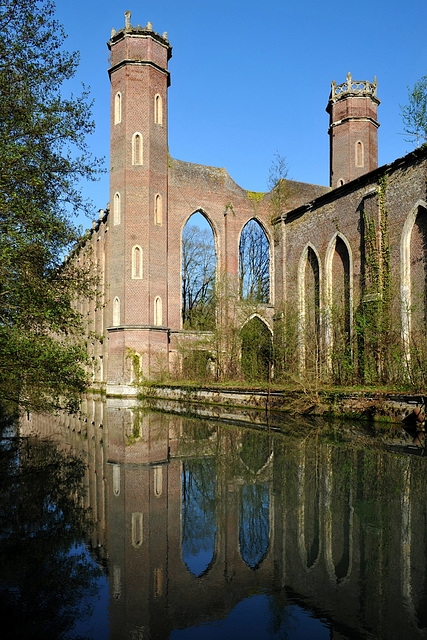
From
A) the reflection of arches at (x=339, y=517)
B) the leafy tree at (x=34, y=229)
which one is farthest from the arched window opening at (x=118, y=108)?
the reflection of arches at (x=339, y=517)

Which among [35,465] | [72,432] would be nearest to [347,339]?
[72,432]

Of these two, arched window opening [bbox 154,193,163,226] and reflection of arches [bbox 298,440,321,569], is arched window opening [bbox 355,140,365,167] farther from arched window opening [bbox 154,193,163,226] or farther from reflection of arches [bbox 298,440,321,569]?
reflection of arches [bbox 298,440,321,569]

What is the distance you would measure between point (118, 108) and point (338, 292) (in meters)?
13.7

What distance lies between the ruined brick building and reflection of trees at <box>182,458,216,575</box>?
12.6 metres

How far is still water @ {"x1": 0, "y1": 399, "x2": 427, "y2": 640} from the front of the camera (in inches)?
118

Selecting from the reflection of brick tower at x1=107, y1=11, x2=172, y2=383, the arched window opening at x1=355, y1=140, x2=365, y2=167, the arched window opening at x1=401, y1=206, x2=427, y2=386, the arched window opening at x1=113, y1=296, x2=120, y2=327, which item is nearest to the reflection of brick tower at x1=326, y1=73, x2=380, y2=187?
the arched window opening at x1=355, y1=140, x2=365, y2=167

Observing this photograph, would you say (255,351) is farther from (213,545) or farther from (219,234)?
(213,545)

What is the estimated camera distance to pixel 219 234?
→ 28859 mm

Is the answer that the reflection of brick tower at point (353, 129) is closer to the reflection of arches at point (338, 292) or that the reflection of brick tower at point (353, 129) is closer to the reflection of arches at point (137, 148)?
the reflection of arches at point (338, 292)

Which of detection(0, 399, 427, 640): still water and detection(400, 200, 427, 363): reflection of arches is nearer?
detection(0, 399, 427, 640): still water

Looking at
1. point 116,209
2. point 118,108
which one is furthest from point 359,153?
point 116,209

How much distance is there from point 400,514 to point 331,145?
31329mm

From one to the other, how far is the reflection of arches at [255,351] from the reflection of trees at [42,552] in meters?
14.9

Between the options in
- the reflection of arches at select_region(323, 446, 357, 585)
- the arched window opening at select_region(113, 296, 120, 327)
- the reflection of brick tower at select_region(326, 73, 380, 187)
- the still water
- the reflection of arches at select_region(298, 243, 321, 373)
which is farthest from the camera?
the reflection of brick tower at select_region(326, 73, 380, 187)
